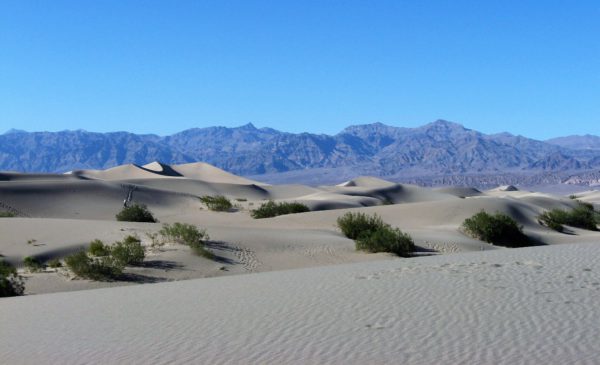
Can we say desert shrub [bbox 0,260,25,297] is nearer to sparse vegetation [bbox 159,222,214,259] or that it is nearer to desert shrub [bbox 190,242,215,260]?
desert shrub [bbox 190,242,215,260]

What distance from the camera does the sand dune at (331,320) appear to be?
780 centimetres

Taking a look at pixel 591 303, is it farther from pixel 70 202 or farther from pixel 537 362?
pixel 70 202

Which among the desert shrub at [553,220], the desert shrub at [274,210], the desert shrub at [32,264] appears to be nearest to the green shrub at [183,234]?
the desert shrub at [32,264]

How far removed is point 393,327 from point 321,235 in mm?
17888

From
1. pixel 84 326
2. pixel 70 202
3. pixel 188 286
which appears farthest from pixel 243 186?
pixel 84 326

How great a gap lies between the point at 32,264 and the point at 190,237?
4.85 metres

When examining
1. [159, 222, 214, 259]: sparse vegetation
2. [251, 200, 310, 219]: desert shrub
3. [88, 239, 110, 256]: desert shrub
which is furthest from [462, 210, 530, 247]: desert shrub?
[88, 239, 110, 256]: desert shrub

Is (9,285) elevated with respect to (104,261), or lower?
lower

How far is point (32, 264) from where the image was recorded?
19.2 m

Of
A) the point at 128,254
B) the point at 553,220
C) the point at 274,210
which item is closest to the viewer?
the point at 128,254

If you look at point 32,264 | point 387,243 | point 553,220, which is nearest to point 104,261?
point 32,264

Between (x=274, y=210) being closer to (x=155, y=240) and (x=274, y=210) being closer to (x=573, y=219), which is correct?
(x=573, y=219)

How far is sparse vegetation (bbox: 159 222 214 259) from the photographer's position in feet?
68.6

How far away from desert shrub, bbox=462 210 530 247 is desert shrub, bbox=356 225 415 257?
668 cm
